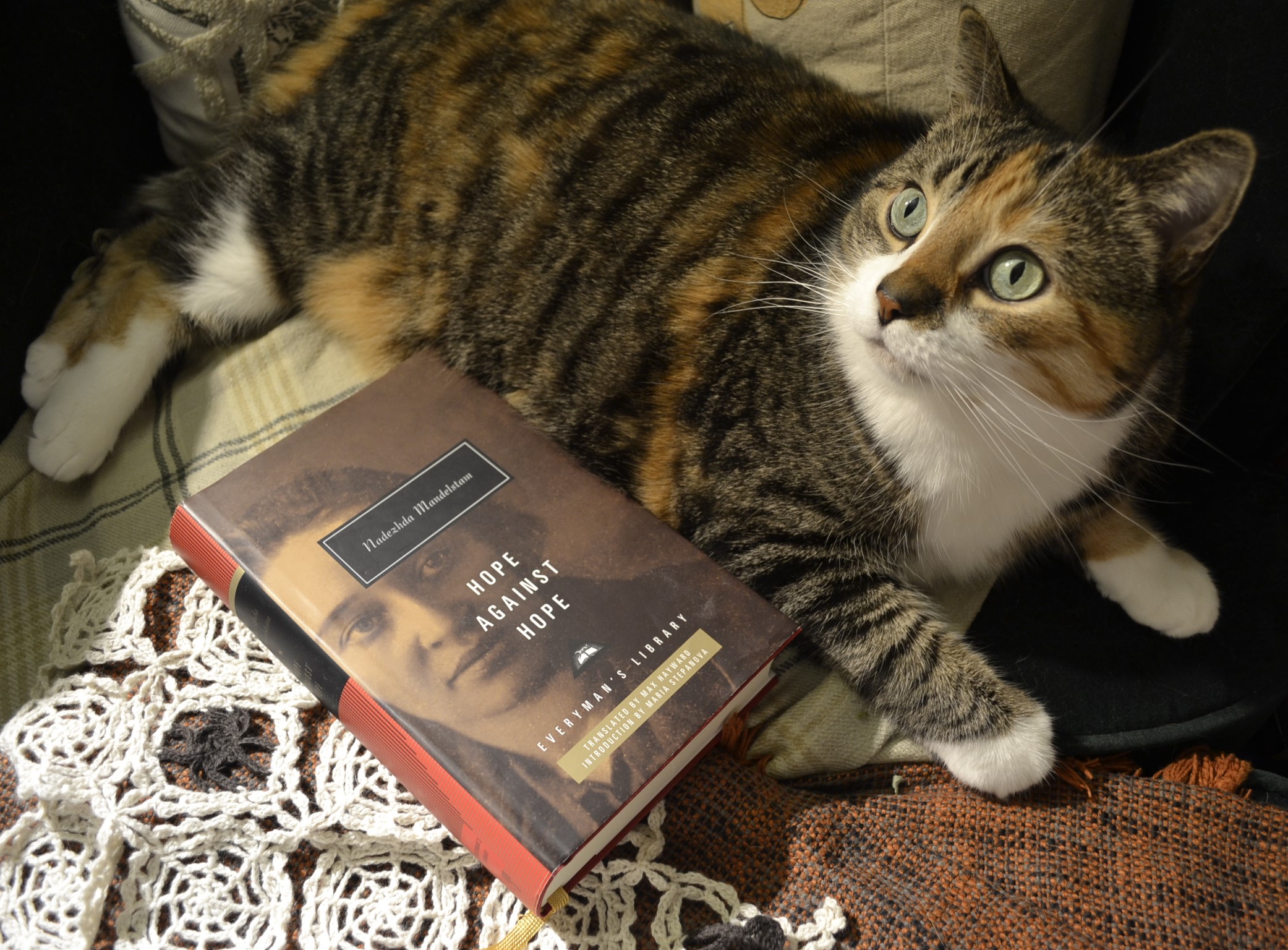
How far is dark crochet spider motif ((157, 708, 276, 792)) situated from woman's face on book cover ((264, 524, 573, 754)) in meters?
0.14

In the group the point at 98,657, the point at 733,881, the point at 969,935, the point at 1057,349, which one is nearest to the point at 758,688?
the point at 733,881

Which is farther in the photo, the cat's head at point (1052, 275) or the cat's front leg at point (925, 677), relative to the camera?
the cat's front leg at point (925, 677)

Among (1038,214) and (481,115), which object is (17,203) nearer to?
(481,115)

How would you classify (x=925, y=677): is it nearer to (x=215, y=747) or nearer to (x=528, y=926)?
(x=528, y=926)

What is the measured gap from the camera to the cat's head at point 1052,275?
727 millimetres

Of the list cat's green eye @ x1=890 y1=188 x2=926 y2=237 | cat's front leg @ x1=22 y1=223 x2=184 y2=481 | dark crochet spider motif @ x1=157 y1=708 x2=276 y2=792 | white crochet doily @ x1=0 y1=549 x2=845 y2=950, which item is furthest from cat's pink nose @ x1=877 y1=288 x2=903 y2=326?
cat's front leg @ x1=22 y1=223 x2=184 y2=481

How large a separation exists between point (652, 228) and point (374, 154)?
0.39 meters

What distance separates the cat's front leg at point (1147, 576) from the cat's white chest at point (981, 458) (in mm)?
103

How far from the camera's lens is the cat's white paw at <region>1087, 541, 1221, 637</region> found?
37.3 inches

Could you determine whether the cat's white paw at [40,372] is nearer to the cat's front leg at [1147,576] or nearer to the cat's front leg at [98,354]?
the cat's front leg at [98,354]

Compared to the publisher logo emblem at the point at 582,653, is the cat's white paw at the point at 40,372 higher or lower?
lower

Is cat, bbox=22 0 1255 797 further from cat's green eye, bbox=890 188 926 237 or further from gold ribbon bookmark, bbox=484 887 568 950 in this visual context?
gold ribbon bookmark, bbox=484 887 568 950

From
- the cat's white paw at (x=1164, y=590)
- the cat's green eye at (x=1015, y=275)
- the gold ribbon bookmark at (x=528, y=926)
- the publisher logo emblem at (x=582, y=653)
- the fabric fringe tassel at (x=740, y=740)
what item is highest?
the cat's green eye at (x=1015, y=275)

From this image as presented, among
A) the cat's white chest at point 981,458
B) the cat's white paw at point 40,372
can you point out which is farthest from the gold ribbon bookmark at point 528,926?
the cat's white paw at point 40,372
